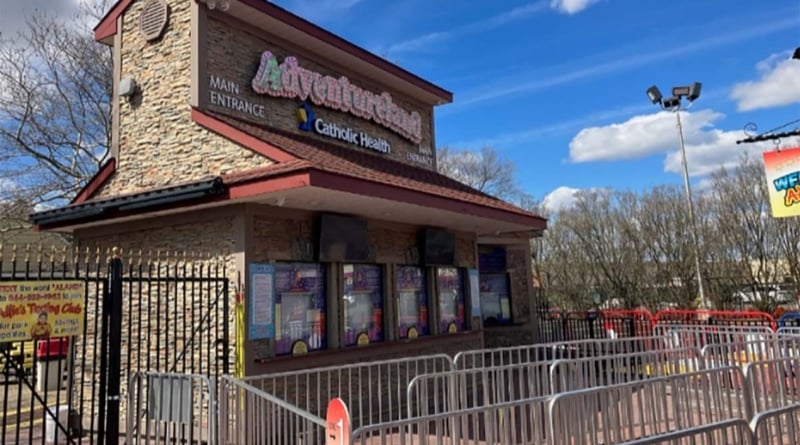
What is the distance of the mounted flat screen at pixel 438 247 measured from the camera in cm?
1030

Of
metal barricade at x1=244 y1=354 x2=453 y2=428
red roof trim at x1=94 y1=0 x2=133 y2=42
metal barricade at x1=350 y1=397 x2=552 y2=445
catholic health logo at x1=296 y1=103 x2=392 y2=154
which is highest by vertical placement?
red roof trim at x1=94 y1=0 x2=133 y2=42

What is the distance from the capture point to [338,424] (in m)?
3.20

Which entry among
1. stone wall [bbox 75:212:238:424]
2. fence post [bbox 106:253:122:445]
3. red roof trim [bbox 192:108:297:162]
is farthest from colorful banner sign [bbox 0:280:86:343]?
red roof trim [bbox 192:108:297:162]

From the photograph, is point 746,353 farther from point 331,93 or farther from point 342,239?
point 331,93

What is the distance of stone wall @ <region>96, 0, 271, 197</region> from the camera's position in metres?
8.27

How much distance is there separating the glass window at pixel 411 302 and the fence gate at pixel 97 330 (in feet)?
11.2

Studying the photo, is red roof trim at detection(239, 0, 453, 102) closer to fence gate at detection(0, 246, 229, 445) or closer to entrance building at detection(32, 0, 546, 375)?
A: entrance building at detection(32, 0, 546, 375)

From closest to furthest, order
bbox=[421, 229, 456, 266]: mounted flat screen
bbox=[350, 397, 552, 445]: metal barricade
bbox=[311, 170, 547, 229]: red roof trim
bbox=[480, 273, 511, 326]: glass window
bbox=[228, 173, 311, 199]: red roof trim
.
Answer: bbox=[350, 397, 552, 445]: metal barricade
bbox=[228, 173, 311, 199]: red roof trim
bbox=[311, 170, 547, 229]: red roof trim
bbox=[421, 229, 456, 266]: mounted flat screen
bbox=[480, 273, 511, 326]: glass window

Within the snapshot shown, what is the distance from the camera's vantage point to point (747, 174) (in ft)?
65.8

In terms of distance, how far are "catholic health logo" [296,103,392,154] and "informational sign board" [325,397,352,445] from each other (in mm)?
7303

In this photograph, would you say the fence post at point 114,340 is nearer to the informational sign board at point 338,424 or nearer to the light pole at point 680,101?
the informational sign board at point 338,424

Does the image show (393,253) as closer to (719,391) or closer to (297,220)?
(297,220)

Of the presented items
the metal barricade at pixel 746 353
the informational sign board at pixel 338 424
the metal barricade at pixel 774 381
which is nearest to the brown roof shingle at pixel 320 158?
the informational sign board at pixel 338 424

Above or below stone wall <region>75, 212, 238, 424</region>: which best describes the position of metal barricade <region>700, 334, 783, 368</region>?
below
